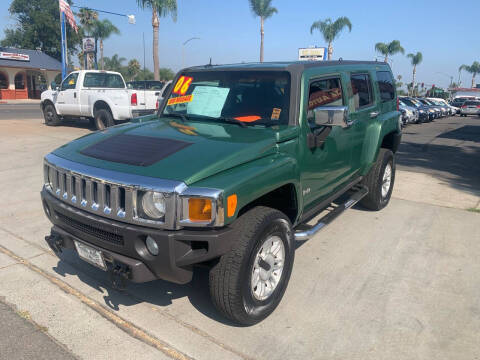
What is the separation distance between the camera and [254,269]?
2939mm

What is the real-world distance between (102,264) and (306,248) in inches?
92.4

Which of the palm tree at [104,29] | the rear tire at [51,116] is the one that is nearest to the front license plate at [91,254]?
the rear tire at [51,116]

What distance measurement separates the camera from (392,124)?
5.66 m

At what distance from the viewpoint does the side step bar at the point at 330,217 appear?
3.47m

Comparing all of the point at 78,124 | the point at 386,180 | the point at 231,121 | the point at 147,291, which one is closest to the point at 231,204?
the point at 231,121

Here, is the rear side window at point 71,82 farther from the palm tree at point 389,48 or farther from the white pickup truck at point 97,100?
the palm tree at point 389,48

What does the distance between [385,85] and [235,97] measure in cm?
292

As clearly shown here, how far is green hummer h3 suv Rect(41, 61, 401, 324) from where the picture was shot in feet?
8.38

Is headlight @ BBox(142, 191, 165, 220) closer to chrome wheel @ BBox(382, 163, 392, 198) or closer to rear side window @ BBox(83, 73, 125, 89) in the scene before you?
chrome wheel @ BBox(382, 163, 392, 198)

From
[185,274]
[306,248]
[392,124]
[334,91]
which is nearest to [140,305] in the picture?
[185,274]

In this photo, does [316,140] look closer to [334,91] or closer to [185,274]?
[334,91]

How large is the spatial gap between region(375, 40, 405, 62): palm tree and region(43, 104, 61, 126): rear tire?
188 feet

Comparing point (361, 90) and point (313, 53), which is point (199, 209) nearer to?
point (361, 90)

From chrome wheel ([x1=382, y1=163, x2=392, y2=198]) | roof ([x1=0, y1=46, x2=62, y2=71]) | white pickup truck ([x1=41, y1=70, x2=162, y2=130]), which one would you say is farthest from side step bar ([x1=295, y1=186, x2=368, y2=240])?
roof ([x1=0, y1=46, x2=62, y2=71])
